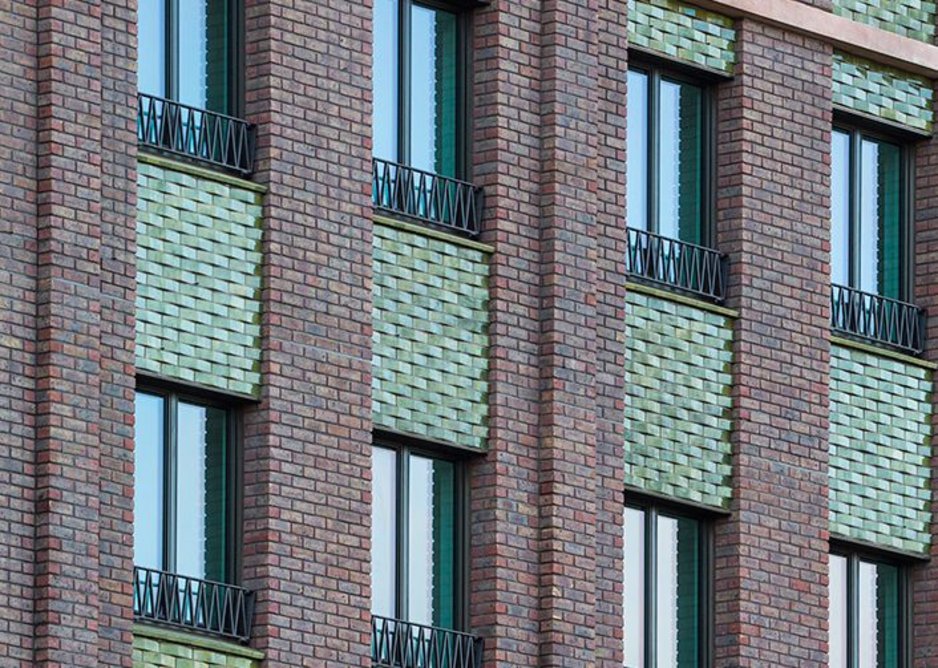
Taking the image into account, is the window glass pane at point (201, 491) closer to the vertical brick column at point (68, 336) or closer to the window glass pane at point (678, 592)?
the vertical brick column at point (68, 336)

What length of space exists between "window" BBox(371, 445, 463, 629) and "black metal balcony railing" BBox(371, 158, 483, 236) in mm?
2106

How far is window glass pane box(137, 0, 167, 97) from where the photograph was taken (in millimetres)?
33062

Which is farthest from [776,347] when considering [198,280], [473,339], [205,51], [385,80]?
[198,280]

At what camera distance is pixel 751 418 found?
122ft

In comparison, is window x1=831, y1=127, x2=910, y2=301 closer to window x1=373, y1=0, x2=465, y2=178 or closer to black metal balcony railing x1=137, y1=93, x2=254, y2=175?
window x1=373, y1=0, x2=465, y2=178

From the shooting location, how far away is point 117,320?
1244 inches

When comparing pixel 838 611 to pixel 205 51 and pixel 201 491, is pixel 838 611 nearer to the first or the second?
pixel 201 491

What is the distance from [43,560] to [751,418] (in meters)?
9.02

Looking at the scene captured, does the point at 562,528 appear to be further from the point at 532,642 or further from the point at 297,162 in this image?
the point at 297,162

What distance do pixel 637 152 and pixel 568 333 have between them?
2.75 meters

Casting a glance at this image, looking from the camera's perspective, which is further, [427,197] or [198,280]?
[427,197]

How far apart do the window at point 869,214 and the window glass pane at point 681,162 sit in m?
1.86

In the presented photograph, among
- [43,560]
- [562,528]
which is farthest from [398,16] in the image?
[43,560]

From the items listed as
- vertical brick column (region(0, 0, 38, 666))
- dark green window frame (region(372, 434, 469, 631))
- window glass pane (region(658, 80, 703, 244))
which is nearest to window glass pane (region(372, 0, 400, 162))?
dark green window frame (region(372, 434, 469, 631))
